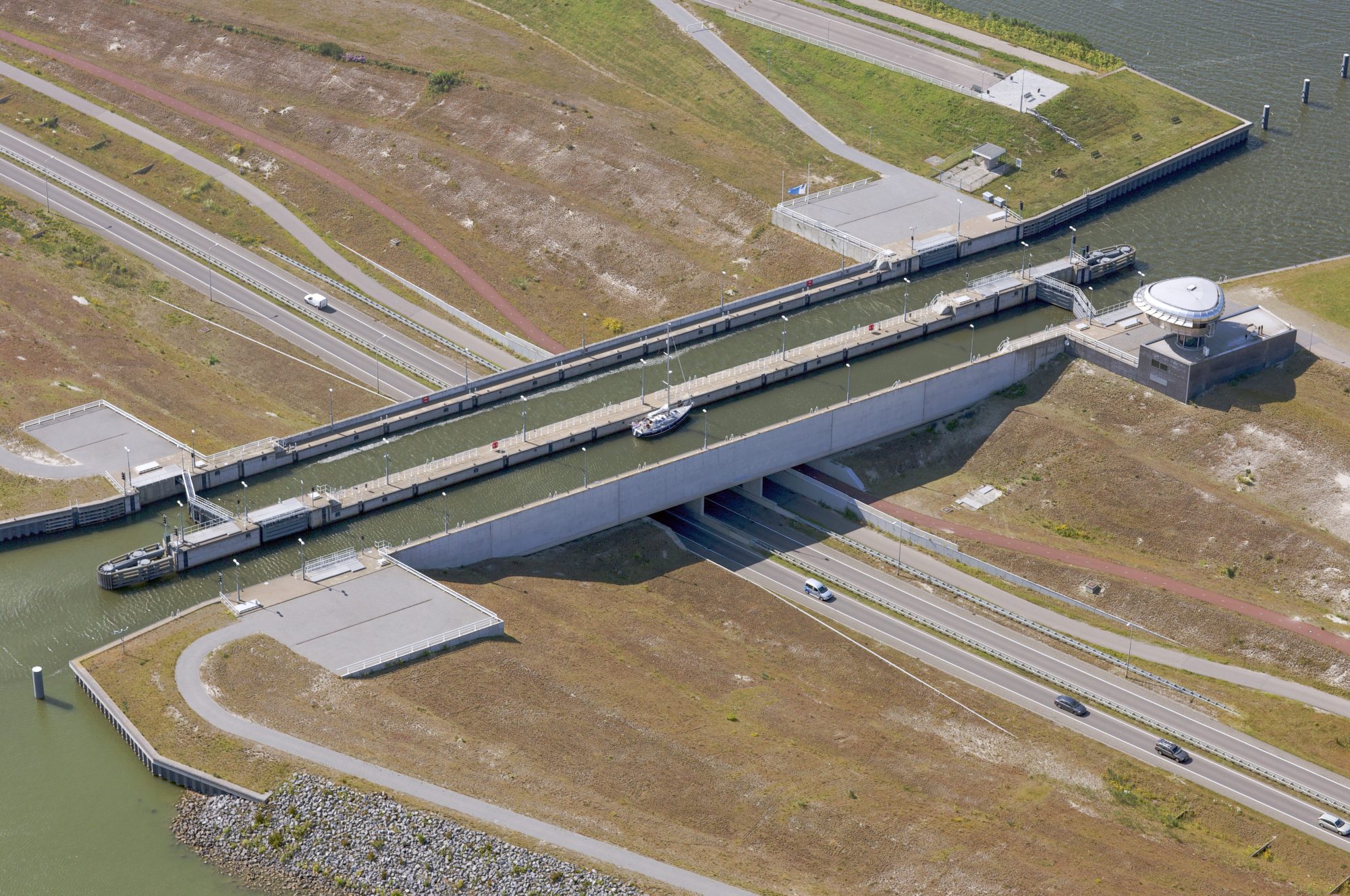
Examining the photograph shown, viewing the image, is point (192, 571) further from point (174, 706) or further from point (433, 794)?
point (433, 794)

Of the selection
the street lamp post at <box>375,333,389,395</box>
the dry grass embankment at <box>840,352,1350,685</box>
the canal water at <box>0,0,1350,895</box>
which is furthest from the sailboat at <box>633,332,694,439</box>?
the street lamp post at <box>375,333,389,395</box>

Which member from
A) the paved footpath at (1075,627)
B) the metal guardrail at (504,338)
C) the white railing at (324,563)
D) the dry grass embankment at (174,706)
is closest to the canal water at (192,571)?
the white railing at (324,563)

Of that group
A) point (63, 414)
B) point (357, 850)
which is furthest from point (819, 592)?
point (63, 414)

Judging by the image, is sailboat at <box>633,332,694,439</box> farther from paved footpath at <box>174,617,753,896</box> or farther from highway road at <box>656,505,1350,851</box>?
paved footpath at <box>174,617,753,896</box>

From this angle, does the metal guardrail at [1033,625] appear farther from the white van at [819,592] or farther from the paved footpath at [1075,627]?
the white van at [819,592]

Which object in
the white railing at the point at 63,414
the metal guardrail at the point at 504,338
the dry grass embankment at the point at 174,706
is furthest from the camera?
the metal guardrail at the point at 504,338

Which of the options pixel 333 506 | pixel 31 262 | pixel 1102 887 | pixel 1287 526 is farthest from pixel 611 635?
pixel 31 262
